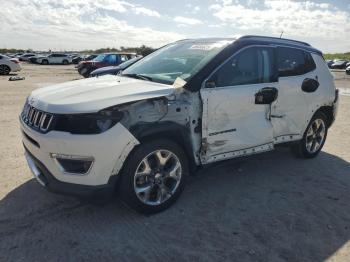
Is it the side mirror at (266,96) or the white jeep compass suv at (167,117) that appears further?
the side mirror at (266,96)

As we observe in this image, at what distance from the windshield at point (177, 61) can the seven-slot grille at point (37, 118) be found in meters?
1.36

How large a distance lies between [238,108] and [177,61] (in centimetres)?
96

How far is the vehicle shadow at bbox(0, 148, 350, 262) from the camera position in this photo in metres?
3.22

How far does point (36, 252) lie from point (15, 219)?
0.68m

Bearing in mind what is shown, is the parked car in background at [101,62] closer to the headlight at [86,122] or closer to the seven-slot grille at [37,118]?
the seven-slot grille at [37,118]

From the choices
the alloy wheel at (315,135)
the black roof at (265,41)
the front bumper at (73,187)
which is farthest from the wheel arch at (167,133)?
the alloy wheel at (315,135)

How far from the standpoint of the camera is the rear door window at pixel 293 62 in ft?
16.4

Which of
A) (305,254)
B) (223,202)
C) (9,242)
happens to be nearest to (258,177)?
(223,202)

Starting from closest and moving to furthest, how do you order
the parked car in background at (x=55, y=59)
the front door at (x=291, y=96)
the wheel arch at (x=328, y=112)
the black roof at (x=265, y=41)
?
the black roof at (x=265, y=41) < the front door at (x=291, y=96) < the wheel arch at (x=328, y=112) < the parked car in background at (x=55, y=59)

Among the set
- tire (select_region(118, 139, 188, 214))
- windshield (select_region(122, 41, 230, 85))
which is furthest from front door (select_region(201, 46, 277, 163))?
tire (select_region(118, 139, 188, 214))

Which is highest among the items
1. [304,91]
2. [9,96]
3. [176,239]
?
[304,91]

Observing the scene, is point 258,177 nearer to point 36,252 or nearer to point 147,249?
point 147,249

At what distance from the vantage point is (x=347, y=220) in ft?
12.9

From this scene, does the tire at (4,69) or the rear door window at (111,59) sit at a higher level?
the rear door window at (111,59)
